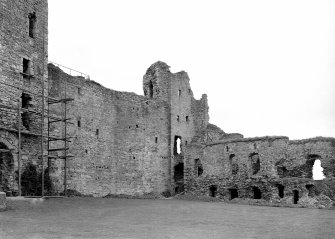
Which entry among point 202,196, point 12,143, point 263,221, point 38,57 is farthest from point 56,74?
point 263,221

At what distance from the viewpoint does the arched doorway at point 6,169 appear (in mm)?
22750

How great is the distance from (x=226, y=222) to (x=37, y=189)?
1117 cm

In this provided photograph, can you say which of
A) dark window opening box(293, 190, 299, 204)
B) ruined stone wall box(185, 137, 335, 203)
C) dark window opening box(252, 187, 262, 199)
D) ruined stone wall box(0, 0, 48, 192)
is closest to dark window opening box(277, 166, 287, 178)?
ruined stone wall box(185, 137, 335, 203)

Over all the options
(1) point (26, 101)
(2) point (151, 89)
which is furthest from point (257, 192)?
(1) point (26, 101)

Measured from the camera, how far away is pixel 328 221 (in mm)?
18312

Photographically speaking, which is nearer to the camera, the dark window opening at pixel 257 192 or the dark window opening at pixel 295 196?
the dark window opening at pixel 295 196

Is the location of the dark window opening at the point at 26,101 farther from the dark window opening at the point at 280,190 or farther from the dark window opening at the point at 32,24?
the dark window opening at the point at 280,190

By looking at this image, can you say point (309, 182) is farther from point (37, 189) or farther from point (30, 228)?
point (30, 228)

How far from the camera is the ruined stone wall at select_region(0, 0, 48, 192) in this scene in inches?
911

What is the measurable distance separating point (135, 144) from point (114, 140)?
225 cm

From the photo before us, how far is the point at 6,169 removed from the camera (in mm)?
23016

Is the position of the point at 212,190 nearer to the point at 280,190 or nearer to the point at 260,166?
the point at 260,166

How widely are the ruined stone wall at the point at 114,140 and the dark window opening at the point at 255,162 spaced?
6978 mm

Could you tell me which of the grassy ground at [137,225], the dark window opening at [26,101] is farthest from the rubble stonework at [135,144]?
the grassy ground at [137,225]
